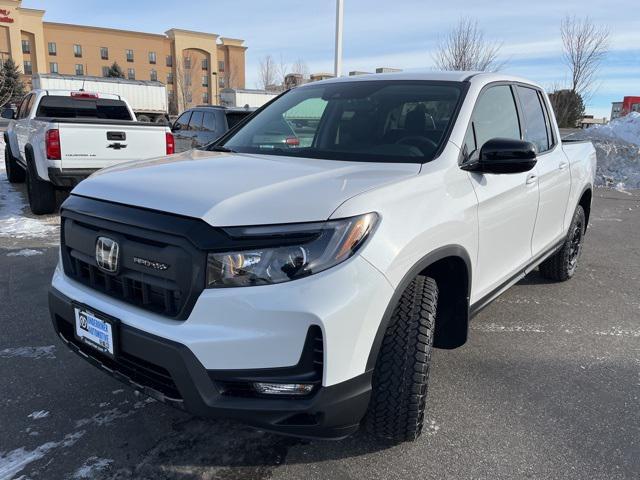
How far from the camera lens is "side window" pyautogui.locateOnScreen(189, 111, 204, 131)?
1030 cm

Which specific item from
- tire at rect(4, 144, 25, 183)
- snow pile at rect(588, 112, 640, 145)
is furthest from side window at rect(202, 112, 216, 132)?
snow pile at rect(588, 112, 640, 145)

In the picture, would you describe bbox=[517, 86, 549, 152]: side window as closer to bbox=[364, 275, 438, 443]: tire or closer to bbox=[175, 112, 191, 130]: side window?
bbox=[364, 275, 438, 443]: tire

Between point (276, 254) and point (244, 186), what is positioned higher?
point (244, 186)

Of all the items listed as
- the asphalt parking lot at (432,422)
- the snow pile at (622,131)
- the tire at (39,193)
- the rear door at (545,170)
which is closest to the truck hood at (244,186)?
the asphalt parking lot at (432,422)

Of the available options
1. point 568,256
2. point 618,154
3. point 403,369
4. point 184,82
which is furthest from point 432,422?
point 184,82

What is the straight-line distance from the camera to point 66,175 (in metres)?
7.02

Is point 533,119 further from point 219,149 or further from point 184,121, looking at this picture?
point 184,121

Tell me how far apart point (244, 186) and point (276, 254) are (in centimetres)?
41

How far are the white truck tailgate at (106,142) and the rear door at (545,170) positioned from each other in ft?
17.7

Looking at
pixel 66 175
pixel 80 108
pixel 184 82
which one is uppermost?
pixel 184 82

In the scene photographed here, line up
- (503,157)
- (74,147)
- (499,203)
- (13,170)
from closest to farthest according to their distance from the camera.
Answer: (503,157) → (499,203) → (74,147) → (13,170)

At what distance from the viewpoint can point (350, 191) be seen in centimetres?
213

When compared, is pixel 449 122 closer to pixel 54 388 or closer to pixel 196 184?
pixel 196 184

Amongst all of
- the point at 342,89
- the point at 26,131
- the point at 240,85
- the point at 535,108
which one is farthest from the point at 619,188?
the point at 240,85
